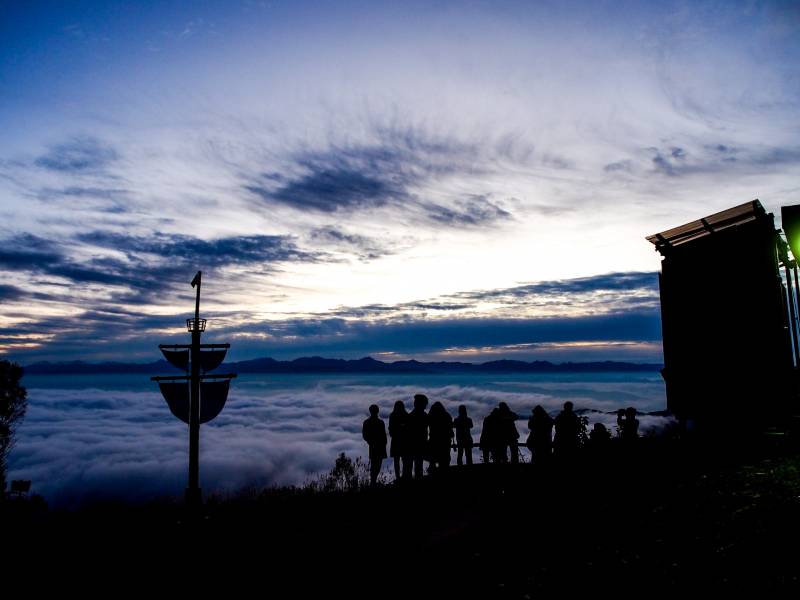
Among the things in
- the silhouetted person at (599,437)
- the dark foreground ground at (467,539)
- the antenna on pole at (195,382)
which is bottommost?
the dark foreground ground at (467,539)

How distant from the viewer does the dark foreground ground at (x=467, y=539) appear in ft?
20.7

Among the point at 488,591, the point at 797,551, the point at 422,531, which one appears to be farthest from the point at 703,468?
the point at 488,591

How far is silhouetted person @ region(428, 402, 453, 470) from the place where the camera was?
12398 millimetres

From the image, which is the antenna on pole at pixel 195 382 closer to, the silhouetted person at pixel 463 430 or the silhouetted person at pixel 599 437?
the silhouetted person at pixel 463 430

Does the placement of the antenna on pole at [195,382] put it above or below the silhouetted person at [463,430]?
above

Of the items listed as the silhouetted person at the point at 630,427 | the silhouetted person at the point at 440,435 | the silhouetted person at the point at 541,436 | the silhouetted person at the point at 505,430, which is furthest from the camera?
the silhouetted person at the point at 630,427

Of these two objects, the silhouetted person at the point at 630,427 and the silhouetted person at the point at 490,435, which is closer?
the silhouetted person at the point at 490,435

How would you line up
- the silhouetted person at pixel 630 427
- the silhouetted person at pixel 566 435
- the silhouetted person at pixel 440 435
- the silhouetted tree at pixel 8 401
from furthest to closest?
the silhouetted tree at pixel 8 401 < the silhouetted person at pixel 630 427 < the silhouetted person at pixel 566 435 < the silhouetted person at pixel 440 435

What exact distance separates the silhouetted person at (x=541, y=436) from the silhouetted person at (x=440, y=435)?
2206 mm

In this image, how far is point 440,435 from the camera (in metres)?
12.6

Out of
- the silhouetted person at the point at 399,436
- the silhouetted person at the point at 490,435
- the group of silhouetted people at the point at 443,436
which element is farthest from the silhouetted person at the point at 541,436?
the silhouetted person at the point at 399,436

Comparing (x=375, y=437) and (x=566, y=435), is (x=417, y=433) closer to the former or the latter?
(x=375, y=437)

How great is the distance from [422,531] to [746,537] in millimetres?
4775

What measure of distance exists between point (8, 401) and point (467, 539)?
30.7 meters
